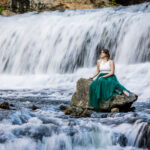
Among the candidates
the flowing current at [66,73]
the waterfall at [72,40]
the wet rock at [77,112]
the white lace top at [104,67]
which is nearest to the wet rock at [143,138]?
the flowing current at [66,73]

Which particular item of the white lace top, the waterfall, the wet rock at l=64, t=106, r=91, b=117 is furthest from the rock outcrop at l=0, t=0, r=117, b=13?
the wet rock at l=64, t=106, r=91, b=117

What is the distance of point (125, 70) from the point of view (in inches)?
429

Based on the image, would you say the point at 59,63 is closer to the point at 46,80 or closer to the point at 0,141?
the point at 46,80

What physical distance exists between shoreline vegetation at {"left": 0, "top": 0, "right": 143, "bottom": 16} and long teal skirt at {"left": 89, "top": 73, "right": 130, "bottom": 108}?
16.3m

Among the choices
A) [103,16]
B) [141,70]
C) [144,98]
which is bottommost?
[144,98]

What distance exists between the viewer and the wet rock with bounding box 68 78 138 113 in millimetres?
5992

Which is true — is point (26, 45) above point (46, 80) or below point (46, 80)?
above

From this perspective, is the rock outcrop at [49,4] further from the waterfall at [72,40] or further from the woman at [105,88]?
the woman at [105,88]

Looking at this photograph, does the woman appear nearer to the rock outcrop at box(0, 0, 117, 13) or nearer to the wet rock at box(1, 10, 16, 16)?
the rock outcrop at box(0, 0, 117, 13)

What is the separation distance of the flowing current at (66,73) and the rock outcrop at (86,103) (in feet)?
0.87

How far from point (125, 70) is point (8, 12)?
1421cm

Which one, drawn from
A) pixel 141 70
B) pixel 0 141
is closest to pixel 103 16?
pixel 141 70

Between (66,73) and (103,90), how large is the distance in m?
7.04

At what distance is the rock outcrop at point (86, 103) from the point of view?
5.76 m
